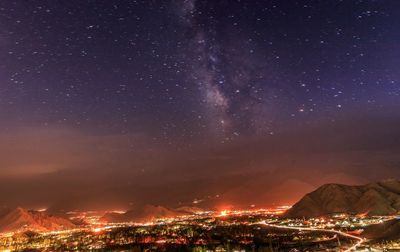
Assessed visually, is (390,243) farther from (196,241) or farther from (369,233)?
(196,241)

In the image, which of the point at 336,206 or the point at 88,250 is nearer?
the point at 88,250

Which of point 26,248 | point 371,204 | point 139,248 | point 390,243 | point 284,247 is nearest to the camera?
point 390,243

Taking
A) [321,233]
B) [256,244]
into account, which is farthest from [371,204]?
[256,244]

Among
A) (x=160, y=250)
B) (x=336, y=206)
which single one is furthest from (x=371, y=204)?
(x=160, y=250)

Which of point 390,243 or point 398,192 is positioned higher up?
point 398,192

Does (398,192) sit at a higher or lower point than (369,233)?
higher

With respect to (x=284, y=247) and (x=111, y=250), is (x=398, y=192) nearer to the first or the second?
(x=284, y=247)

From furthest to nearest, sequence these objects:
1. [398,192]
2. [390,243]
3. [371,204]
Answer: [398,192] < [371,204] < [390,243]

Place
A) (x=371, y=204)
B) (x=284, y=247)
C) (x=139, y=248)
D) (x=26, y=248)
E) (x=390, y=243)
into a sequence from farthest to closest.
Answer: (x=371, y=204)
(x=26, y=248)
(x=139, y=248)
(x=284, y=247)
(x=390, y=243)

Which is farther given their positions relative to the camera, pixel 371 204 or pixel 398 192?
pixel 398 192

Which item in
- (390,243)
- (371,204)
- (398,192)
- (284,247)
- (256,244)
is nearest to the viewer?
(390,243)
